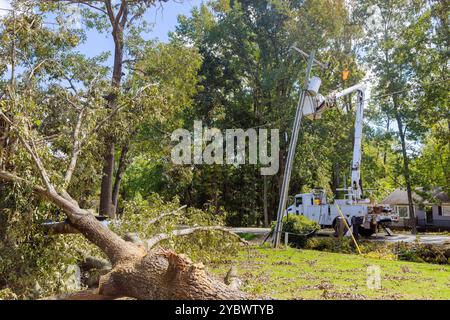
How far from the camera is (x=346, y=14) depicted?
81.8 ft

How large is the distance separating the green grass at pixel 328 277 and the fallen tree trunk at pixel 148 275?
169 centimetres

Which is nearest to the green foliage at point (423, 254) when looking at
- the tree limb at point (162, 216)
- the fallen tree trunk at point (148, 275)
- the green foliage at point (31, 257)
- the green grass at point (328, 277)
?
the green grass at point (328, 277)

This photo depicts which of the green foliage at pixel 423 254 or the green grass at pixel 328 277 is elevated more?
the green foliage at pixel 423 254

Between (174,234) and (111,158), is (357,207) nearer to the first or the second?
(111,158)

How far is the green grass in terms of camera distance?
23.9ft

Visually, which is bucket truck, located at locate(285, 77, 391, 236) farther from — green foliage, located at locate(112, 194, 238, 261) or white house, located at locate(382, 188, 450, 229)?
white house, located at locate(382, 188, 450, 229)

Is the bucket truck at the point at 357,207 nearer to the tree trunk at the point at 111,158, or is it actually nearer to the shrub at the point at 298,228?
the shrub at the point at 298,228

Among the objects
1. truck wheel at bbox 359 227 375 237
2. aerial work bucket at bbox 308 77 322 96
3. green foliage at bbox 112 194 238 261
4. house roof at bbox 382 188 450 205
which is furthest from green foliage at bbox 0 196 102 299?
house roof at bbox 382 188 450 205

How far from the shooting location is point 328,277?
9.20m

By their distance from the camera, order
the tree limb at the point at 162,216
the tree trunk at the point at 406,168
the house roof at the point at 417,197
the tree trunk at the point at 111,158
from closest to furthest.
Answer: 1. the tree limb at the point at 162,216
2. the tree trunk at the point at 111,158
3. the tree trunk at the point at 406,168
4. the house roof at the point at 417,197

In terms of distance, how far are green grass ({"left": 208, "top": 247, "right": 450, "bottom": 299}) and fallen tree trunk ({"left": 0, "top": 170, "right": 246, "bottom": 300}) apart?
5.54ft

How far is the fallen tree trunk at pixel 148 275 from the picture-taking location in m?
5.41

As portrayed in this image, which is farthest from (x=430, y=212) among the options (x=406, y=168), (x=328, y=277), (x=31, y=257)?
(x=31, y=257)

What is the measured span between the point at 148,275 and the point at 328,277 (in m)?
4.59
